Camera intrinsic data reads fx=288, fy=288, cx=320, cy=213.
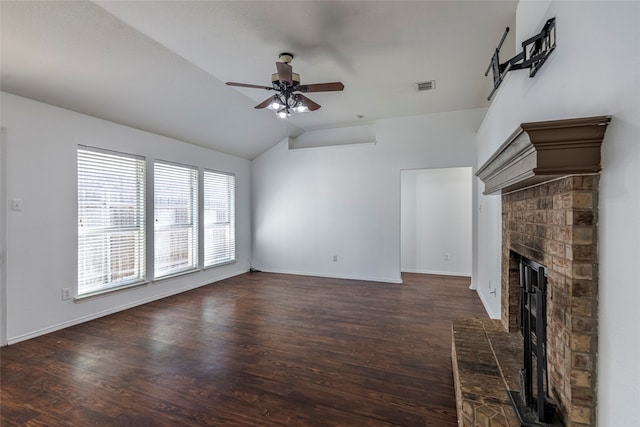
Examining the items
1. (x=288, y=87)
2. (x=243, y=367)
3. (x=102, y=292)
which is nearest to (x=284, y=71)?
(x=288, y=87)

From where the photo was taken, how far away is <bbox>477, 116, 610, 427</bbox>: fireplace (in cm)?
108

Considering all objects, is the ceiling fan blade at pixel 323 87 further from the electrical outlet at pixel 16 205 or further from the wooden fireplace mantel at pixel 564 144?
the electrical outlet at pixel 16 205

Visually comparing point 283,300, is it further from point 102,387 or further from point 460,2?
point 460,2

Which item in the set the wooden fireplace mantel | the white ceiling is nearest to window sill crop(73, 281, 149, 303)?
the white ceiling

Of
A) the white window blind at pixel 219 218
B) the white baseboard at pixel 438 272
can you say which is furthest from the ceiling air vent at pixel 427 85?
the white window blind at pixel 219 218

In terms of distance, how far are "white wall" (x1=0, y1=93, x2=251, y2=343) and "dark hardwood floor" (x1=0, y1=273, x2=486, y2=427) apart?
236 mm

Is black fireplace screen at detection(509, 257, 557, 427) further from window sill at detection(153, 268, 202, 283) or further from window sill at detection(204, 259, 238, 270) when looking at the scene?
window sill at detection(204, 259, 238, 270)

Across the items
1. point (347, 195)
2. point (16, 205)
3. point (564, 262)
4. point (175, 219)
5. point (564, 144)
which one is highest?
point (347, 195)

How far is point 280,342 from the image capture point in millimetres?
2916

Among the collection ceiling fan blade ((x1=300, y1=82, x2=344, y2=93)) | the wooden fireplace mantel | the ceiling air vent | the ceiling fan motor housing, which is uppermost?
the ceiling air vent

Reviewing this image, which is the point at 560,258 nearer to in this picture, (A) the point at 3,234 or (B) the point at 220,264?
(A) the point at 3,234

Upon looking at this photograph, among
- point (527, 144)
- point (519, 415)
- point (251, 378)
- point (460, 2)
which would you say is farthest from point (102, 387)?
point (460, 2)

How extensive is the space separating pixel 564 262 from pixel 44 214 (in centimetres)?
448

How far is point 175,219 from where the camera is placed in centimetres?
475
